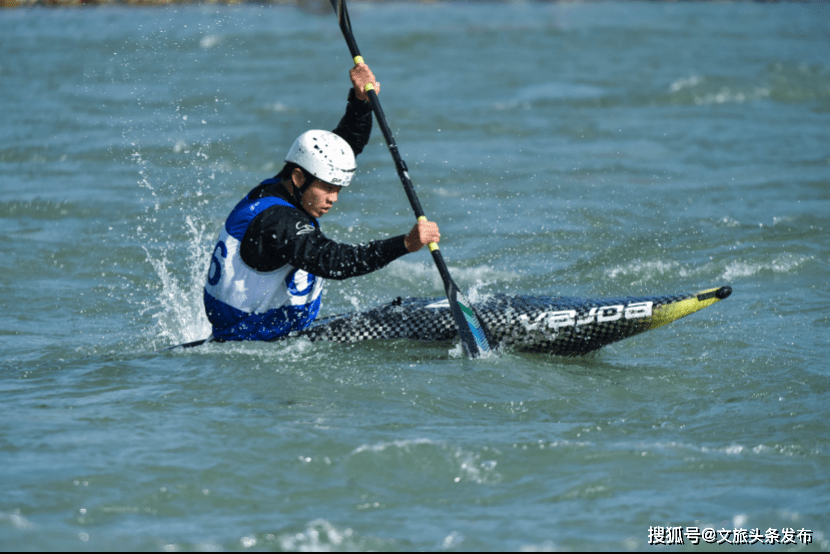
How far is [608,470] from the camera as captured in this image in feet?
14.1

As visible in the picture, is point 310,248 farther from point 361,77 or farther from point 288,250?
point 361,77

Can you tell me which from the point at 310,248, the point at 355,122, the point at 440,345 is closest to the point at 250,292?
the point at 310,248

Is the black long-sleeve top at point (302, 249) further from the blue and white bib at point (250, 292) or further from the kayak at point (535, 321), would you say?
the kayak at point (535, 321)

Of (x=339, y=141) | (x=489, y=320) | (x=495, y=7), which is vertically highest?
(x=339, y=141)

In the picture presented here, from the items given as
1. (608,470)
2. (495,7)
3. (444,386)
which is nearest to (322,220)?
(444,386)

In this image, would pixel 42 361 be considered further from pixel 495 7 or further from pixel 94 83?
pixel 495 7

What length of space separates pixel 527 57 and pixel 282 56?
6.17 meters

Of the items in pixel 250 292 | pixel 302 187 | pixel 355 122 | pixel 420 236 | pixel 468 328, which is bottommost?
pixel 468 328

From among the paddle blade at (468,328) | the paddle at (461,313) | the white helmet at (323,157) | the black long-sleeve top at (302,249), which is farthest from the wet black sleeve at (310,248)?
the paddle blade at (468,328)

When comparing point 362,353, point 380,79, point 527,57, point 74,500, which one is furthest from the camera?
point 527,57

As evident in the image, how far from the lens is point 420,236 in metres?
5.10

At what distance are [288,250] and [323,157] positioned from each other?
1.84ft

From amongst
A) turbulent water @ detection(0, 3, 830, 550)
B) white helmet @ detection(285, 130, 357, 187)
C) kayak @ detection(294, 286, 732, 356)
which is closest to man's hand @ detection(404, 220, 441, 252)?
white helmet @ detection(285, 130, 357, 187)

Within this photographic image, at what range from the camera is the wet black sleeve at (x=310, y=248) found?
Answer: 516cm
